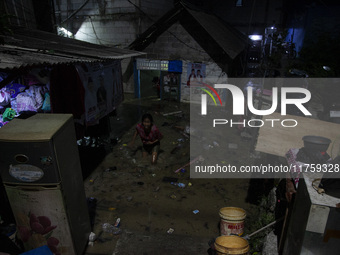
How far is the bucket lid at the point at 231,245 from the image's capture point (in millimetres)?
3087

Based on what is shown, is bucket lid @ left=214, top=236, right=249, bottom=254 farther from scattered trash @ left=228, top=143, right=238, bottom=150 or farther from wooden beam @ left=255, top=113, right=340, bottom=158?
scattered trash @ left=228, top=143, right=238, bottom=150

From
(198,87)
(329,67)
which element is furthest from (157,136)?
(329,67)

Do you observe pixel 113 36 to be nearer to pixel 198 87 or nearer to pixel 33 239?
pixel 198 87

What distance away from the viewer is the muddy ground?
4.12 meters

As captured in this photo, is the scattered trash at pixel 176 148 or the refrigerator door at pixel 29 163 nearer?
the refrigerator door at pixel 29 163

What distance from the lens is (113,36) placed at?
15.9 metres

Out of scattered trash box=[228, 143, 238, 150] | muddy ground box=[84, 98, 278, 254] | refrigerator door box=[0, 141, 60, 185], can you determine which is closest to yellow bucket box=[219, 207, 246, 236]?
muddy ground box=[84, 98, 278, 254]

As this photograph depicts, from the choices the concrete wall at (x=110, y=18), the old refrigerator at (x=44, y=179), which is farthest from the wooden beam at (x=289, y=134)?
the concrete wall at (x=110, y=18)

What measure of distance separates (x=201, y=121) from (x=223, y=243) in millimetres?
7826

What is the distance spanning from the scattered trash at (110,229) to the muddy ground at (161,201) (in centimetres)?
6

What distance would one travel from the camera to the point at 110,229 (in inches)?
177

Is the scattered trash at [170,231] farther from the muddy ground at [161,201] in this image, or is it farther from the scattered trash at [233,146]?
the scattered trash at [233,146]

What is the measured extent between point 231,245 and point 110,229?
7.97 feet

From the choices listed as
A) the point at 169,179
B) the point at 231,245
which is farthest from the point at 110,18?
the point at 231,245
